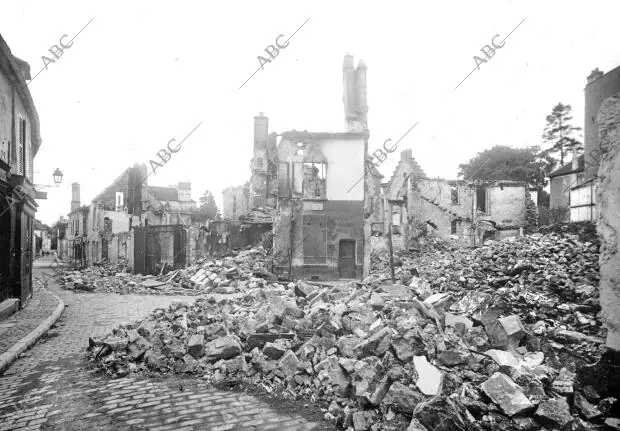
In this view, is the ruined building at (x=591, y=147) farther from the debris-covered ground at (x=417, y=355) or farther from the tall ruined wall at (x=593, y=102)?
the debris-covered ground at (x=417, y=355)

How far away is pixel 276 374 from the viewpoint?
A: 5621mm

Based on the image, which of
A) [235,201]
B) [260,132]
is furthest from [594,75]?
[235,201]

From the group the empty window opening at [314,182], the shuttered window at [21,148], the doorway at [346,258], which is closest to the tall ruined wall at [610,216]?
the shuttered window at [21,148]

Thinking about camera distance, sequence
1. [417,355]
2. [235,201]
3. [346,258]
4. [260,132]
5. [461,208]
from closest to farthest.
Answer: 1. [417,355]
2. [346,258]
3. [260,132]
4. [461,208]
5. [235,201]

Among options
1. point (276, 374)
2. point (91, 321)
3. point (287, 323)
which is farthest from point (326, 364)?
point (91, 321)

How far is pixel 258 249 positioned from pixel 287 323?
19.4 metres

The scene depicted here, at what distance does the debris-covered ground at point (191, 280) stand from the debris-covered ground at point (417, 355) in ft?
33.5

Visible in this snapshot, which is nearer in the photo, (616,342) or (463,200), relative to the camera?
(616,342)

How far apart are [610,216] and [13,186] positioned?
13.6 m

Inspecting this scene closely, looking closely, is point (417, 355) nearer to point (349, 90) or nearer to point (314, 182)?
point (314, 182)

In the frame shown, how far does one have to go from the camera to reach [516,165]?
149 ft

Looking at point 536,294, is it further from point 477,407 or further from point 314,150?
point 314,150

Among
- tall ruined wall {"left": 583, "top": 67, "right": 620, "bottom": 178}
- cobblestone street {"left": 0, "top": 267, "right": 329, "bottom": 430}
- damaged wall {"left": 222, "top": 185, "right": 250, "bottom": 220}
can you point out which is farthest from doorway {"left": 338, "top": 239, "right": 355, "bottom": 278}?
damaged wall {"left": 222, "top": 185, "right": 250, "bottom": 220}

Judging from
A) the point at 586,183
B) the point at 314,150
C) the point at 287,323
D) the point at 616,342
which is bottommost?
the point at 287,323
